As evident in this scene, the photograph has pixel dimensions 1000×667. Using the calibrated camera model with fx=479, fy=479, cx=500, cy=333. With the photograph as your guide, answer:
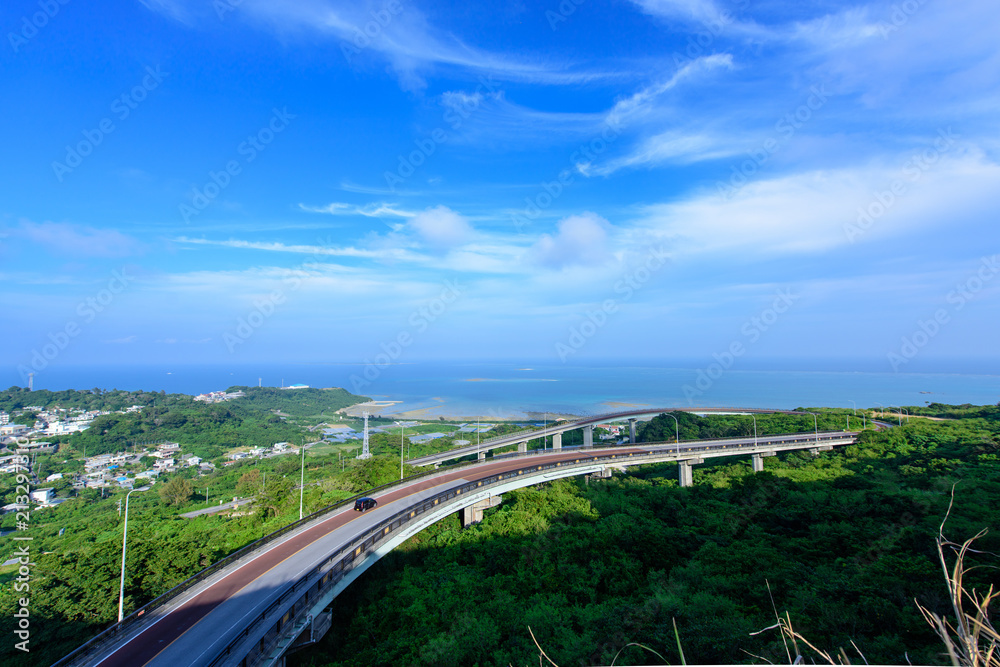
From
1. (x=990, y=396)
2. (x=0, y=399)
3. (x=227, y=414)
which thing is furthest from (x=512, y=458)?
(x=990, y=396)

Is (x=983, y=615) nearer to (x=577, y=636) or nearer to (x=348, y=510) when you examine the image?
(x=577, y=636)

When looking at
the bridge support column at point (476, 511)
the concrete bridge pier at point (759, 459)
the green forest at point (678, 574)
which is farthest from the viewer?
the concrete bridge pier at point (759, 459)

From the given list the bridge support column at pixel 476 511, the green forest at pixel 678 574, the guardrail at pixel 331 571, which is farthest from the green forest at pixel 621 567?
the guardrail at pixel 331 571

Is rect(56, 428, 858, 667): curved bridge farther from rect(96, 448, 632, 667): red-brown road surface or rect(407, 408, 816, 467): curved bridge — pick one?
rect(407, 408, 816, 467): curved bridge


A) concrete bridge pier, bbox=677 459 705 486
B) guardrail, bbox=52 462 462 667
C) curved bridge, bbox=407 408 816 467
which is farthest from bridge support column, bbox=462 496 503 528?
concrete bridge pier, bbox=677 459 705 486

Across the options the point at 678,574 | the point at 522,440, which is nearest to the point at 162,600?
the point at 678,574

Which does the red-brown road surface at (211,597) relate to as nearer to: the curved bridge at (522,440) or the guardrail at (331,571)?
the guardrail at (331,571)
